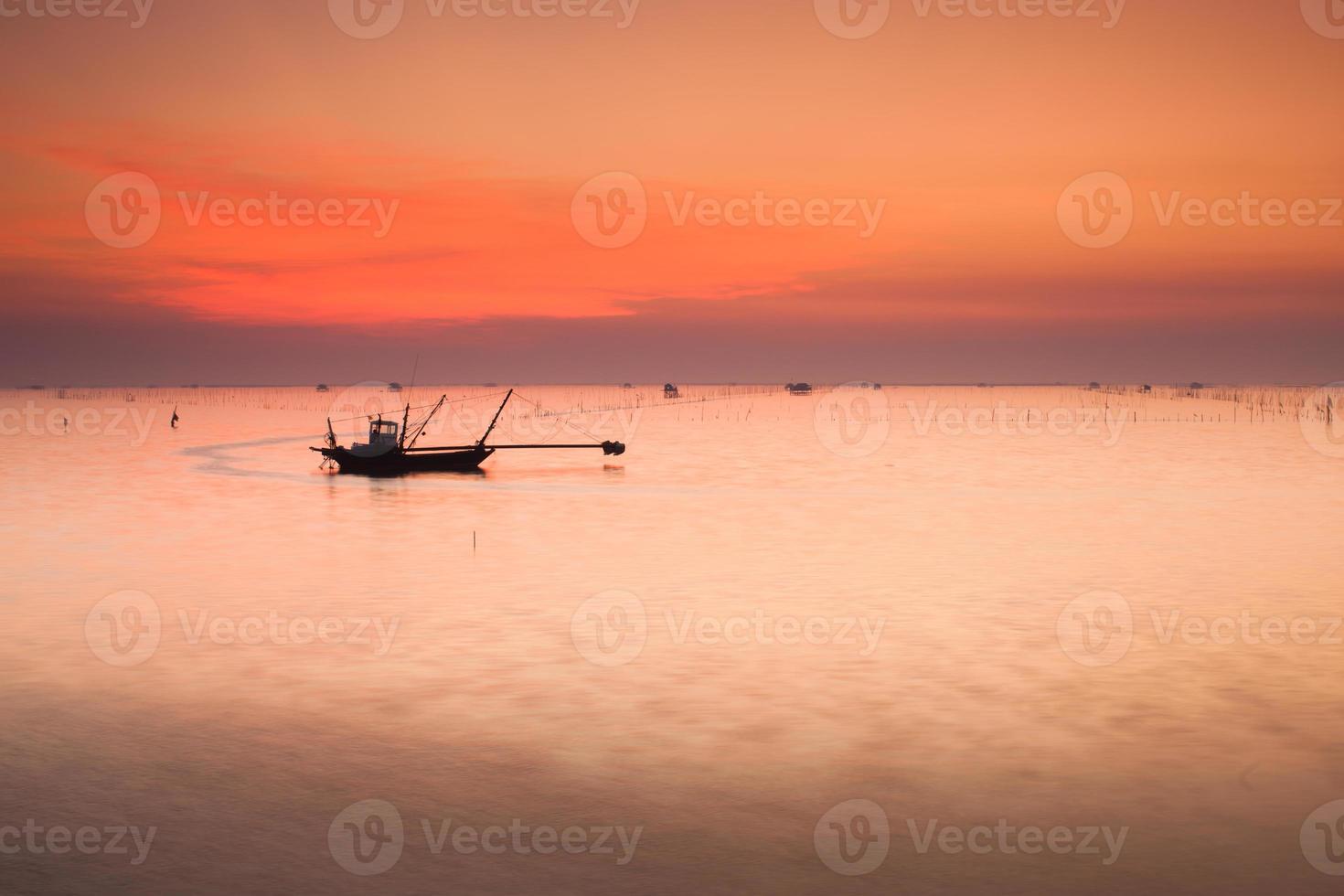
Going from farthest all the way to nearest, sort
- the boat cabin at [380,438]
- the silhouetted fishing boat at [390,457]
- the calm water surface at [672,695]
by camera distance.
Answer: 1. the boat cabin at [380,438]
2. the silhouetted fishing boat at [390,457]
3. the calm water surface at [672,695]

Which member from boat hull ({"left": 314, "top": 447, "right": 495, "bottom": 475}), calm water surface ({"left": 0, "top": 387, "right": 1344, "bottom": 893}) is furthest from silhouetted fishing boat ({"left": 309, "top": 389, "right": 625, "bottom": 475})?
calm water surface ({"left": 0, "top": 387, "right": 1344, "bottom": 893})

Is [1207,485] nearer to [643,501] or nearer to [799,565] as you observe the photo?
[643,501]

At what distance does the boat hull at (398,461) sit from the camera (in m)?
60.1

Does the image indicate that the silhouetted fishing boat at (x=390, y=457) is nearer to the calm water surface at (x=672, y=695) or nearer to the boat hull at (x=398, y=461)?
the boat hull at (x=398, y=461)

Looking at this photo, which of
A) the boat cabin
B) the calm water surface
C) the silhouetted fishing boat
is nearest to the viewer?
the calm water surface

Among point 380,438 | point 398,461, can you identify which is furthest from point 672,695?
point 380,438

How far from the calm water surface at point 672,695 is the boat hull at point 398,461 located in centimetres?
1742

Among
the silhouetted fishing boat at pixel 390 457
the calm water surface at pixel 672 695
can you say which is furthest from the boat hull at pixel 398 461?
the calm water surface at pixel 672 695

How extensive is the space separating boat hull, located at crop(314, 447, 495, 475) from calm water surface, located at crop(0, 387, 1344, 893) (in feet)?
57.2

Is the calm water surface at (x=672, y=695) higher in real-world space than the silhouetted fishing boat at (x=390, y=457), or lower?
lower

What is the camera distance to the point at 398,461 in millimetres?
60219

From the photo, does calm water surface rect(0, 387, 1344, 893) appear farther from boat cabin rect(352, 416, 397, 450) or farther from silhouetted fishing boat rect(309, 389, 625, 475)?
boat cabin rect(352, 416, 397, 450)

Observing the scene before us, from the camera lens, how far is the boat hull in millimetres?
60094

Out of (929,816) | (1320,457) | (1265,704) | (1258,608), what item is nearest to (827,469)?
(1320,457)
